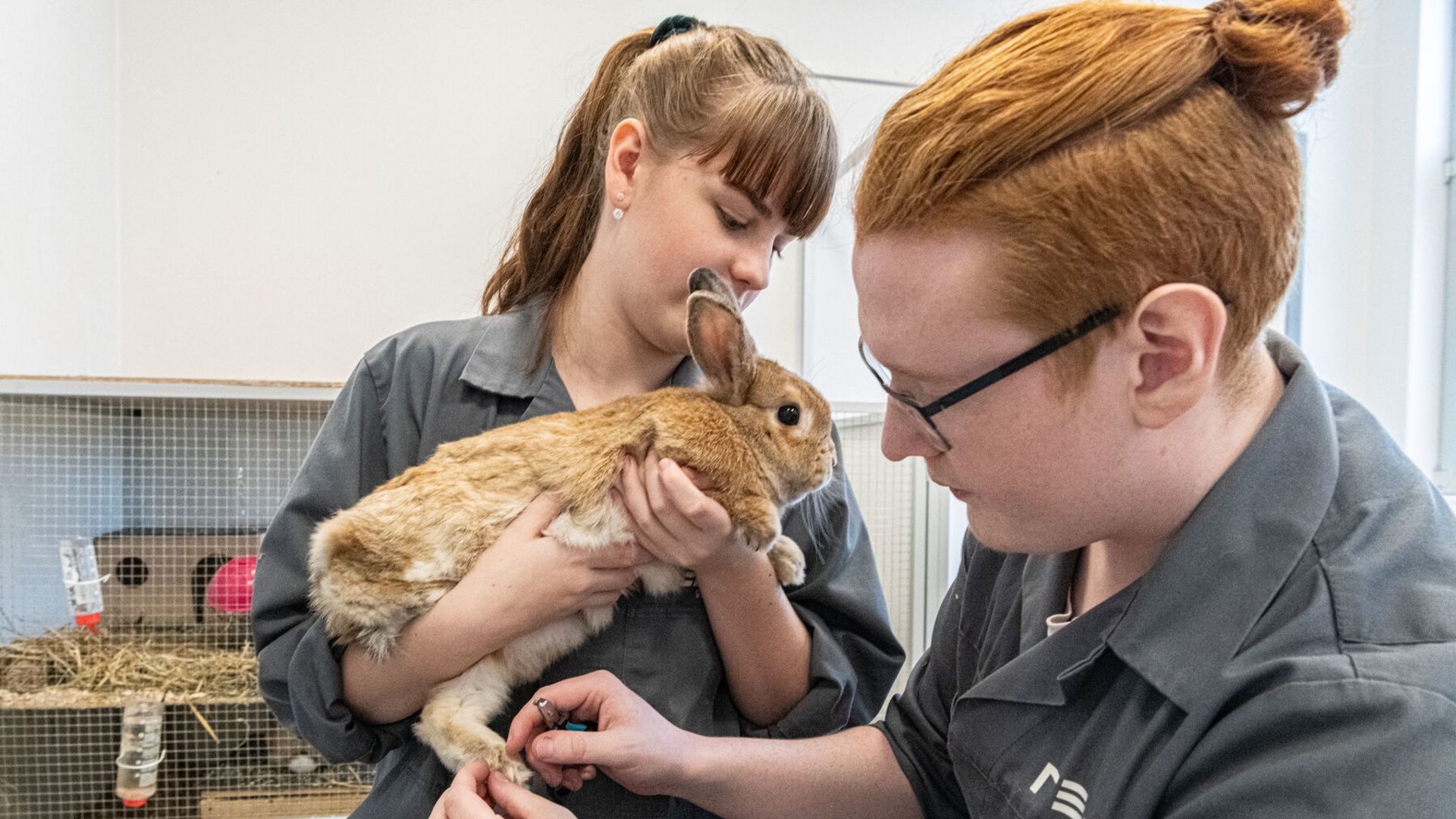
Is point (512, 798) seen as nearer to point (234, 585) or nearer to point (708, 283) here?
point (708, 283)

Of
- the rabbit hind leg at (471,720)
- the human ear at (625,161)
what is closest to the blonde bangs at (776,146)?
the human ear at (625,161)

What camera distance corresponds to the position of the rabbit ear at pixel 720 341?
1.23m

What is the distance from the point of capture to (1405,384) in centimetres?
273

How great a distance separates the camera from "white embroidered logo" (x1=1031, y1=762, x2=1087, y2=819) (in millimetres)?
842

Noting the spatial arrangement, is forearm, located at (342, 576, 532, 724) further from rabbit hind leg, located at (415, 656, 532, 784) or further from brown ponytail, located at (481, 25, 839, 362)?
brown ponytail, located at (481, 25, 839, 362)

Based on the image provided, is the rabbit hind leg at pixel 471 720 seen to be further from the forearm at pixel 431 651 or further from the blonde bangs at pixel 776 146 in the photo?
the blonde bangs at pixel 776 146

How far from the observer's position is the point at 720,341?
4.22 feet

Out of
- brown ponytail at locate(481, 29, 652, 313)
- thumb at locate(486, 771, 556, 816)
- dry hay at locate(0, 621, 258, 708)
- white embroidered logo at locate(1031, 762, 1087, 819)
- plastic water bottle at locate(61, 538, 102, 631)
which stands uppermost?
brown ponytail at locate(481, 29, 652, 313)

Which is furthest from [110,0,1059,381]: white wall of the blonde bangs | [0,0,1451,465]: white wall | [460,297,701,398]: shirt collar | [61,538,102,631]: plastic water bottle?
the blonde bangs

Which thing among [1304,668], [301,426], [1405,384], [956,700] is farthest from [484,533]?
[1405,384]

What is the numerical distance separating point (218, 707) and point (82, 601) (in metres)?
0.49

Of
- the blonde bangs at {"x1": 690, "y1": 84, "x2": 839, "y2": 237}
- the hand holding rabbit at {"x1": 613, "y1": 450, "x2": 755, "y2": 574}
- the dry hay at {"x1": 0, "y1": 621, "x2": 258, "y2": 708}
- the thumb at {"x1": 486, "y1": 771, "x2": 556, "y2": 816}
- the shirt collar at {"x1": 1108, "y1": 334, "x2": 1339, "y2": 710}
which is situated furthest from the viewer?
the dry hay at {"x1": 0, "y1": 621, "x2": 258, "y2": 708}

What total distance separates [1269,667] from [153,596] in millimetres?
2803

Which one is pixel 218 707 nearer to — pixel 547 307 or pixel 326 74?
pixel 547 307
